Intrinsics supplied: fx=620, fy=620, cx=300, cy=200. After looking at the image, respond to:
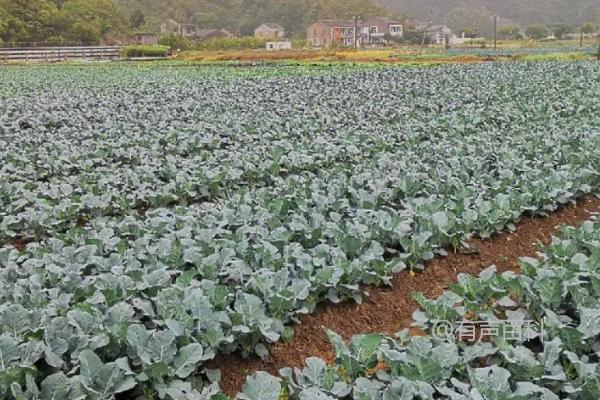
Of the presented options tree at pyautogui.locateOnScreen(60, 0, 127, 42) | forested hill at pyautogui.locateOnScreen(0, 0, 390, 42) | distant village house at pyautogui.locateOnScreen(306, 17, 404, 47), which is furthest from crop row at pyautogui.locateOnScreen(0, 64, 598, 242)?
distant village house at pyautogui.locateOnScreen(306, 17, 404, 47)

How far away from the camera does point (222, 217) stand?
5828 mm

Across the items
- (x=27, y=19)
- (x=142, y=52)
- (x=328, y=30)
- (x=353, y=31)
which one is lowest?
(x=142, y=52)

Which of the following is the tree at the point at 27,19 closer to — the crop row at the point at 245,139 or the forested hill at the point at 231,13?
the forested hill at the point at 231,13

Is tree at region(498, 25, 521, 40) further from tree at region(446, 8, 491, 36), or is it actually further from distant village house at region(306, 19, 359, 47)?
distant village house at region(306, 19, 359, 47)

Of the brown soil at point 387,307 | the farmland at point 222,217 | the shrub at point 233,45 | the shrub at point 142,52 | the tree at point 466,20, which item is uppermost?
the tree at point 466,20

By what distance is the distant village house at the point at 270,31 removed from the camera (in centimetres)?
10981

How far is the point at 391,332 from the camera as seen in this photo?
4.55 m

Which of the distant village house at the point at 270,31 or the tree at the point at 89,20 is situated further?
the distant village house at the point at 270,31

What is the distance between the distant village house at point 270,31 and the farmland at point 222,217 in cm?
9885

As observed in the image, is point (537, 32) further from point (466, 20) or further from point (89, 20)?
point (89, 20)

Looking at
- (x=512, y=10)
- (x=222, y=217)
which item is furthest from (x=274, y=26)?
(x=222, y=217)

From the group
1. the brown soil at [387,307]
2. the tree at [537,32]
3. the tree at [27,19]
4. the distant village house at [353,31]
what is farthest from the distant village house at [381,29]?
the brown soil at [387,307]

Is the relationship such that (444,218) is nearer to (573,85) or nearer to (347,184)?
(347,184)

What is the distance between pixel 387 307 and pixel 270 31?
112 meters
